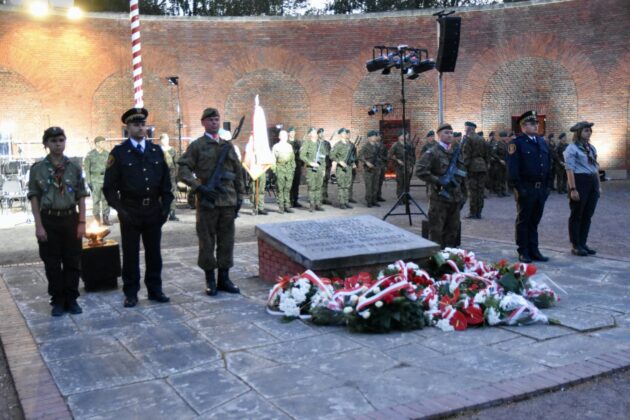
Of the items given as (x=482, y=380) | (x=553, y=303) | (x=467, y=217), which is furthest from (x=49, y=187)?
(x=467, y=217)

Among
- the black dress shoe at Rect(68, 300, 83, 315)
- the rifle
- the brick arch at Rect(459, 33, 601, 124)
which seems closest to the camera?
the black dress shoe at Rect(68, 300, 83, 315)

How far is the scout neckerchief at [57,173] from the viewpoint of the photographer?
222 inches

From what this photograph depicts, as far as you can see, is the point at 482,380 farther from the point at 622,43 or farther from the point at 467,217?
the point at 622,43

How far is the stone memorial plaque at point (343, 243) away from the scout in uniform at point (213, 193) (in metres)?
0.50

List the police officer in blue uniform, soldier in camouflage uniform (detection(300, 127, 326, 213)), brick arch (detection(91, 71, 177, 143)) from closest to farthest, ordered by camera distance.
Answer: the police officer in blue uniform → soldier in camouflage uniform (detection(300, 127, 326, 213)) → brick arch (detection(91, 71, 177, 143))

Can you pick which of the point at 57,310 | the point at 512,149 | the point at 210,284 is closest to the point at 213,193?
the point at 210,284

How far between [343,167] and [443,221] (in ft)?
25.2

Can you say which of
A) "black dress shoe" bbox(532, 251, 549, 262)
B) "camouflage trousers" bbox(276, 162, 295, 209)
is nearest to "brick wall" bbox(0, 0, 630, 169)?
"camouflage trousers" bbox(276, 162, 295, 209)

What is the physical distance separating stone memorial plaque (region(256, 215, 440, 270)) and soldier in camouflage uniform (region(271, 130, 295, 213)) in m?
7.47

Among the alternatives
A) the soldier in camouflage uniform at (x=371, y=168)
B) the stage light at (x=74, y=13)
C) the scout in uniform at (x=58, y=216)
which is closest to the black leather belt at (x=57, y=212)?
the scout in uniform at (x=58, y=216)

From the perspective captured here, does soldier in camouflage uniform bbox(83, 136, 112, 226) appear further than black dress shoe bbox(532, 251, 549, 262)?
Yes

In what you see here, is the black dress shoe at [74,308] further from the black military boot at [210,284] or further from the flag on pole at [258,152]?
the flag on pole at [258,152]

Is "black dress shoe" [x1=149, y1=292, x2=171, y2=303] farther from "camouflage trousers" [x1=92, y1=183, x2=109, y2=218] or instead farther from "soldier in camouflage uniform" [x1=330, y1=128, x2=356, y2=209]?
"soldier in camouflage uniform" [x1=330, y1=128, x2=356, y2=209]

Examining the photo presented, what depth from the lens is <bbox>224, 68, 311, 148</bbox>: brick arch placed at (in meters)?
21.7
